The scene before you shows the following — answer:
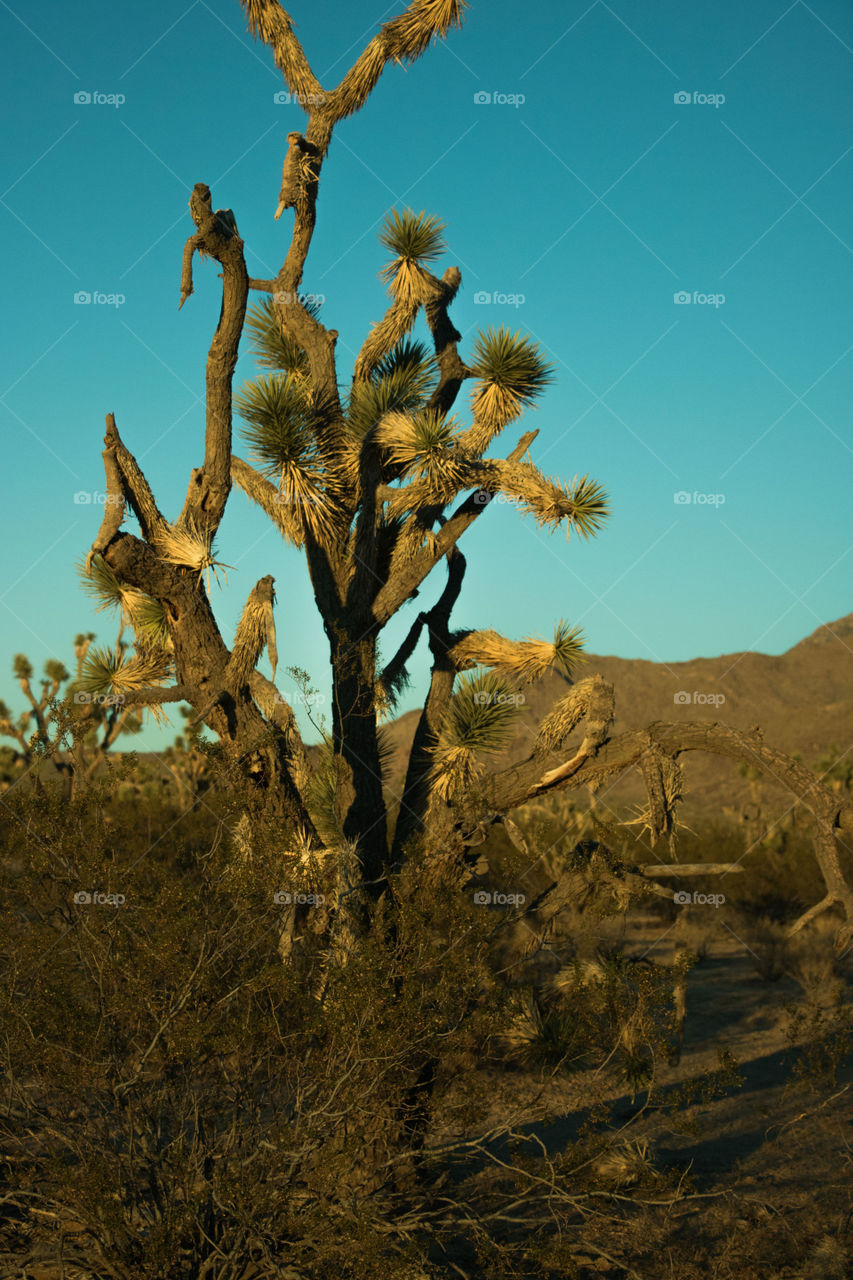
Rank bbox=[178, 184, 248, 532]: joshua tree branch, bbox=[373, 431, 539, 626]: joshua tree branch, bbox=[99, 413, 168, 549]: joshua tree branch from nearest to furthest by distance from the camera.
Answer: bbox=[99, 413, 168, 549]: joshua tree branch
bbox=[178, 184, 248, 532]: joshua tree branch
bbox=[373, 431, 539, 626]: joshua tree branch

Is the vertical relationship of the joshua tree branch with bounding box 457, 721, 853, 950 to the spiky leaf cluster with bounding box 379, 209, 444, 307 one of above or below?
below

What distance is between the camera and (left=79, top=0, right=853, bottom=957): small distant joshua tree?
19.8ft

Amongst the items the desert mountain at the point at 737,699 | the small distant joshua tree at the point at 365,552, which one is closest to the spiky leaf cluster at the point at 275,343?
the small distant joshua tree at the point at 365,552

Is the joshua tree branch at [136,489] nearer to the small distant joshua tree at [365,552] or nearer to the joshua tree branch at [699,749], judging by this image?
the small distant joshua tree at [365,552]

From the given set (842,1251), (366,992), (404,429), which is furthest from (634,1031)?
(404,429)

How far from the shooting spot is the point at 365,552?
6941 mm

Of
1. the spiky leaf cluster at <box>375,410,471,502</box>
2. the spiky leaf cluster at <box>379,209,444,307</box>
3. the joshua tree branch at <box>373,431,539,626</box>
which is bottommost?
the joshua tree branch at <box>373,431,539,626</box>

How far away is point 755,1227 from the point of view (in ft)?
19.2

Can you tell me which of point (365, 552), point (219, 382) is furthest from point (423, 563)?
point (219, 382)

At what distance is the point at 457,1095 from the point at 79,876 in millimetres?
2177

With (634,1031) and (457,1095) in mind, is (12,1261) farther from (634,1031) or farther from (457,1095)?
(634,1031)

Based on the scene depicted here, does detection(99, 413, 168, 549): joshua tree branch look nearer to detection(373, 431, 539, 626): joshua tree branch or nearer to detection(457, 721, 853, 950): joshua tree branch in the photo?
detection(373, 431, 539, 626): joshua tree branch

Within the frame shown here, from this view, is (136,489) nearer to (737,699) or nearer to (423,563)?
(423,563)

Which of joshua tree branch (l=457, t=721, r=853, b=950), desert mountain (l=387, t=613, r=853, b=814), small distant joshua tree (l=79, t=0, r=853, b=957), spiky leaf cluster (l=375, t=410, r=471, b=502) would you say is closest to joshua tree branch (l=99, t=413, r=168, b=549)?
small distant joshua tree (l=79, t=0, r=853, b=957)
